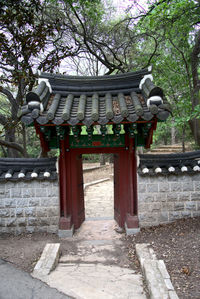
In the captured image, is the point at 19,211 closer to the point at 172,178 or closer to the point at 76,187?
the point at 76,187

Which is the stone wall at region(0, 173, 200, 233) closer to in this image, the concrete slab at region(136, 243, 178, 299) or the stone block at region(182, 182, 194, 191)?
the stone block at region(182, 182, 194, 191)

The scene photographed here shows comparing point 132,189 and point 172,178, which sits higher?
point 172,178

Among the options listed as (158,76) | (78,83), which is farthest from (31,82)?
(158,76)

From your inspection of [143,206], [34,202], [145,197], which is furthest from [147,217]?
[34,202]

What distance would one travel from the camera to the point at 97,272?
13.4ft

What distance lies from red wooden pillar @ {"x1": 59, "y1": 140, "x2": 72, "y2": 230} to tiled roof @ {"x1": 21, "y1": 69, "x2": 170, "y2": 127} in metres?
1.15

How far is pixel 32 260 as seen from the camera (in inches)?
170

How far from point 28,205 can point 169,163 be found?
3.76m

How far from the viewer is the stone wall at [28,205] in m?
5.55

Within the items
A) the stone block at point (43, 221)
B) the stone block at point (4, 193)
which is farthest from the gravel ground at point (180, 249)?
the stone block at point (4, 193)

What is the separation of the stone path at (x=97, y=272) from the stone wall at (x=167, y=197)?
107cm

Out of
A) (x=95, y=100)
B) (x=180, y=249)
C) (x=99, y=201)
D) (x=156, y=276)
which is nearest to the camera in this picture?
(x=156, y=276)

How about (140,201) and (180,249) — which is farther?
(140,201)

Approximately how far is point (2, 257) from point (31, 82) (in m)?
5.64
